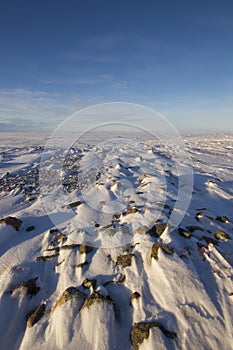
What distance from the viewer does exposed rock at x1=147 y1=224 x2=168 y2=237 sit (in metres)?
7.82

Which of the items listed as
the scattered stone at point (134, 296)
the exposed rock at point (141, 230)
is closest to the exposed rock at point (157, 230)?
the exposed rock at point (141, 230)

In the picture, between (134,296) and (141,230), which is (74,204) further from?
(134,296)

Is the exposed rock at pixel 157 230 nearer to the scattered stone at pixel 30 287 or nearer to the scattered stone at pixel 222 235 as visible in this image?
the scattered stone at pixel 222 235

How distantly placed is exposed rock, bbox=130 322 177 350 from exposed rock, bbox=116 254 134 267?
201 centimetres

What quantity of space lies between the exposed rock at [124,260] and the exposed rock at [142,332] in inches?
79.0

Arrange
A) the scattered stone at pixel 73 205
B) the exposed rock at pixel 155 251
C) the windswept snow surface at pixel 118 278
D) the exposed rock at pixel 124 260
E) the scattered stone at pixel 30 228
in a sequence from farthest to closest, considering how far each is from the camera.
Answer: the scattered stone at pixel 73 205
the scattered stone at pixel 30 228
the exposed rock at pixel 124 260
the exposed rock at pixel 155 251
the windswept snow surface at pixel 118 278

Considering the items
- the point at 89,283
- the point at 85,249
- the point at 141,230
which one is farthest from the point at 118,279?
the point at 141,230

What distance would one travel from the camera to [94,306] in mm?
5293

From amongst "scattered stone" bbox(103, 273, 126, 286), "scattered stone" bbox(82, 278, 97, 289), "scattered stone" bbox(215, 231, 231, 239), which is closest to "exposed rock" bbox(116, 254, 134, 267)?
"scattered stone" bbox(103, 273, 126, 286)

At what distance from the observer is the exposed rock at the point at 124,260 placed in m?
6.83

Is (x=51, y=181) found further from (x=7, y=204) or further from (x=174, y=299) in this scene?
(x=174, y=299)

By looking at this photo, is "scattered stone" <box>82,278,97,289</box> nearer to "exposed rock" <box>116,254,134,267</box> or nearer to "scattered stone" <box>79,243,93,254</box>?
"exposed rock" <box>116,254,134,267</box>

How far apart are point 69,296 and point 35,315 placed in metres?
0.94

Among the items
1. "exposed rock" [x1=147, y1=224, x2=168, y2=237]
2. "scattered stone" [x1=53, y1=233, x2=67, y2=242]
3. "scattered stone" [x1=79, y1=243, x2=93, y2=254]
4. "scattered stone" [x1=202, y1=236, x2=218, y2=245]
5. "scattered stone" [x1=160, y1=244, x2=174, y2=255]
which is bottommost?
"scattered stone" [x1=53, y1=233, x2=67, y2=242]
